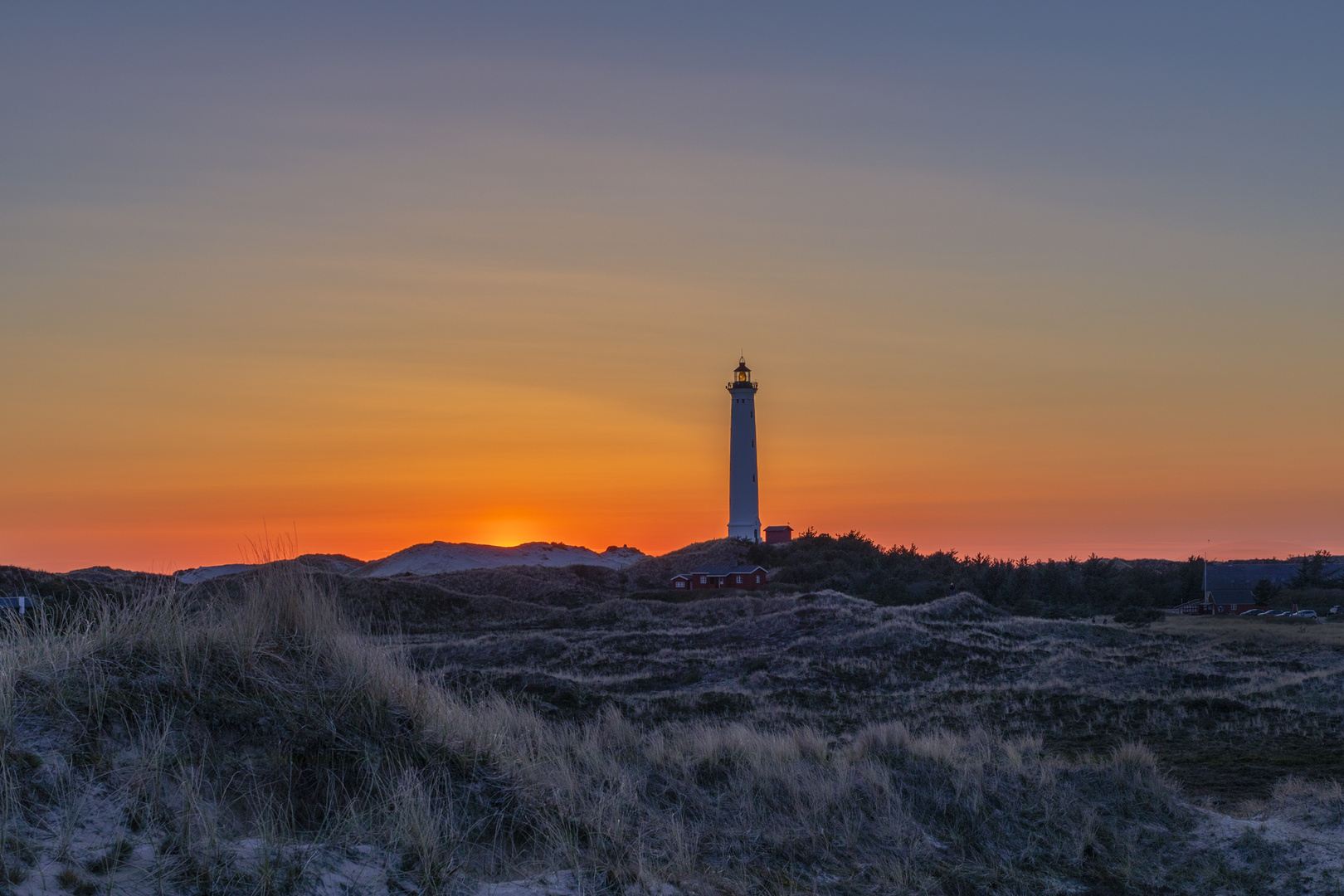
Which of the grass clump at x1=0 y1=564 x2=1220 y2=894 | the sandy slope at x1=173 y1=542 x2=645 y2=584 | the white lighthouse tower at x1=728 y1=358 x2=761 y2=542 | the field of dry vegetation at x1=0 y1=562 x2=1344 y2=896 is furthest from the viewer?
the sandy slope at x1=173 y1=542 x2=645 y2=584

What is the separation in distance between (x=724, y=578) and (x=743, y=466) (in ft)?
43.3

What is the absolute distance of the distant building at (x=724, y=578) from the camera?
202 ft

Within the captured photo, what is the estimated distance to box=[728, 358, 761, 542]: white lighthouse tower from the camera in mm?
72750

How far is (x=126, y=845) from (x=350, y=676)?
251cm

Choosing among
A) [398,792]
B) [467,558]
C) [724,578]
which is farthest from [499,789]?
[467,558]

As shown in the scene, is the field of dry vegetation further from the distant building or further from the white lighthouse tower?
the white lighthouse tower

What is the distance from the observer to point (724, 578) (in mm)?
61719

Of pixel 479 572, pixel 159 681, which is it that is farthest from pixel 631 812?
pixel 479 572

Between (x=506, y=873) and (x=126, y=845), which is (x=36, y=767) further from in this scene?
(x=506, y=873)

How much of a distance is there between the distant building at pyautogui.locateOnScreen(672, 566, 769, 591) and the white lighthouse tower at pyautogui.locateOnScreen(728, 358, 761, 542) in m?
10.5

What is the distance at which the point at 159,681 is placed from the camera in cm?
807

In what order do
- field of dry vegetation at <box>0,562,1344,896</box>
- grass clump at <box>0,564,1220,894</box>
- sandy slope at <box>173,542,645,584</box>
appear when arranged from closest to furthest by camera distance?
1. field of dry vegetation at <box>0,562,1344,896</box>
2. grass clump at <box>0,564,1220,894</box>
3. sandy slope at <box>173,542,645,584</box>

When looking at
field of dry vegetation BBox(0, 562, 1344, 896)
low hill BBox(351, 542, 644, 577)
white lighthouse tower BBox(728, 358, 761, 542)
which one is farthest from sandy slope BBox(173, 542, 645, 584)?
field of dry vegetation BBox(0, 562, 1344, 896)

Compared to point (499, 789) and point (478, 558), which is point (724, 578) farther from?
point (499, 789)
